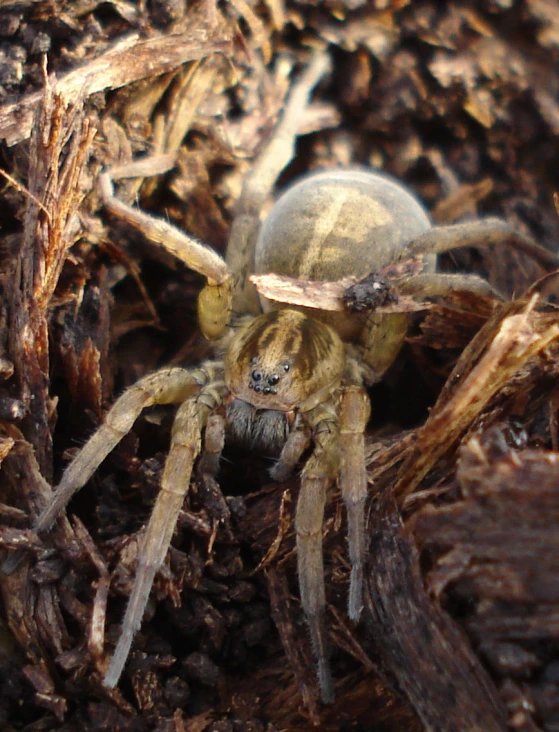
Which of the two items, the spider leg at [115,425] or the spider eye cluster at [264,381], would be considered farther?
the spider eye cluster at [264,381]

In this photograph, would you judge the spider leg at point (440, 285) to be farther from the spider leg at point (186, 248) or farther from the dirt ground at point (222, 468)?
the spider leg at point (186, 248)

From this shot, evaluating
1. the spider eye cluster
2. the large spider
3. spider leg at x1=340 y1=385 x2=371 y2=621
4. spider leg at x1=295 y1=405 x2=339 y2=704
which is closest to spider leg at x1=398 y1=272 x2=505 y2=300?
the large spider

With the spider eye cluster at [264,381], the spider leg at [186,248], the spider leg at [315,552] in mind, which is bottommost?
the spider leg at [315,552]

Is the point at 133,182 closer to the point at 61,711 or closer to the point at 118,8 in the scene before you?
the point at 118,8

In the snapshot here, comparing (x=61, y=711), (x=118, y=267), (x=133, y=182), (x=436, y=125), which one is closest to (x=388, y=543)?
(x=61, y=711)

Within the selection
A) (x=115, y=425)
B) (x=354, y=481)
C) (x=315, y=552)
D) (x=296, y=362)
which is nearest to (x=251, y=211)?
(x=296, y=362)

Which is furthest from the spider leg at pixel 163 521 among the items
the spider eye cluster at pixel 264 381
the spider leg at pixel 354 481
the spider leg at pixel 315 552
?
the spider leg at pixel 354 481

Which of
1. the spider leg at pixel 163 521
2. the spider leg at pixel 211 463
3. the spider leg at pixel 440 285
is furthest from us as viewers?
the spider leg at pixel 440 285
